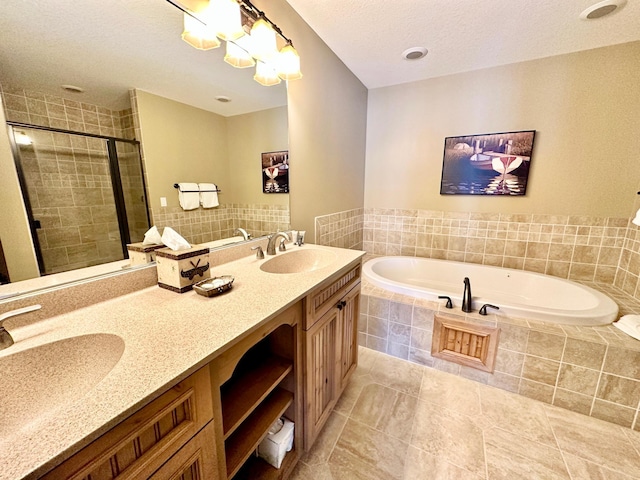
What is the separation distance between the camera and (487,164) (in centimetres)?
242

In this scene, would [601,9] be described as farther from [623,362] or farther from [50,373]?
[50,373]

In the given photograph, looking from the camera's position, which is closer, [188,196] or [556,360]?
[188,196]

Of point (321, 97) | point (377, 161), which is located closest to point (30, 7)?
point (321, 97)

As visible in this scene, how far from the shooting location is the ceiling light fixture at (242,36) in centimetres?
106

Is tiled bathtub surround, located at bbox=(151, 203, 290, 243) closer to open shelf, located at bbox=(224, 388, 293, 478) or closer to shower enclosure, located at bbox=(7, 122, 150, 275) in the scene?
shower enclosure, located at bbox=(7, 122, 150, 275)

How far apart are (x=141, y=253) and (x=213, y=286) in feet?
1.12

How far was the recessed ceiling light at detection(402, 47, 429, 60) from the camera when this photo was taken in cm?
202

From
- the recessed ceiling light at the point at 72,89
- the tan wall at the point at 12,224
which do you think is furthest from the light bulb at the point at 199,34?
the tan wall at the point at 12,224

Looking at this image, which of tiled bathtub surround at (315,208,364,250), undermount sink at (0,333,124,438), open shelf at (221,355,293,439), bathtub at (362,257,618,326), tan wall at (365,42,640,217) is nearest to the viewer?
undermount sink at (0,333,124,438)

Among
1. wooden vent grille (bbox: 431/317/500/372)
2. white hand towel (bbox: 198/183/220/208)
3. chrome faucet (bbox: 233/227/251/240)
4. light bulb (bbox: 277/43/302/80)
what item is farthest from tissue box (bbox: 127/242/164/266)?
wooden vent grille (bbox: 431/317/500/372)

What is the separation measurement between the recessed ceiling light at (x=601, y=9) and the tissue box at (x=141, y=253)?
2805 mm

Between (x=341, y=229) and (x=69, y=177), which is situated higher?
(x=69, y=177)

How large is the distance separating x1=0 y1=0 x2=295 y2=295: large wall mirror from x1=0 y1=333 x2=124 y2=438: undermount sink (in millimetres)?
297

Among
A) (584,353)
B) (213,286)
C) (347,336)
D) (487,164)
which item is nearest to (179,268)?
(213,286)
